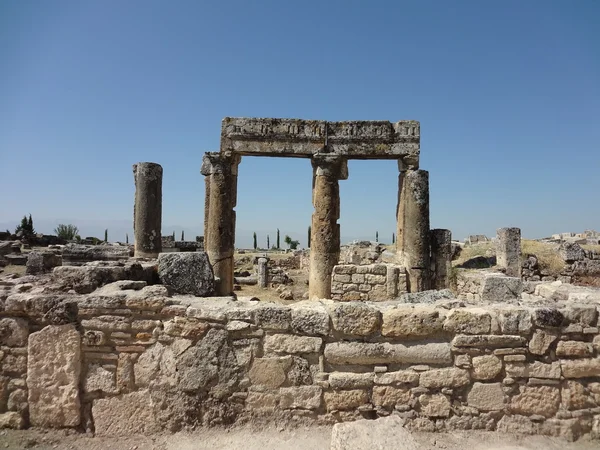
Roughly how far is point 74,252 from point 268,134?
22.3 feet

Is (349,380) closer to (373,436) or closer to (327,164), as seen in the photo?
(373,436)

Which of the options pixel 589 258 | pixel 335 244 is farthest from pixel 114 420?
pixel 589 258

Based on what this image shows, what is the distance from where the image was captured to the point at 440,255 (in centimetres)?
1056

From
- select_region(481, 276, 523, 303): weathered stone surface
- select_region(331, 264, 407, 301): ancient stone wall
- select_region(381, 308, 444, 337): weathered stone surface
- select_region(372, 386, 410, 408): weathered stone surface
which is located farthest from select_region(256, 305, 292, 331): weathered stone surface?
select_region(331, 264, 407, 301): ancient stone wall

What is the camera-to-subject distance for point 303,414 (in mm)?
3480

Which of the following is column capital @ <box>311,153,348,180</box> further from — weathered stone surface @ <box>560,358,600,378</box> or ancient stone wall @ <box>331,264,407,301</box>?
weathered stone surface @ <box>560,358,600,378</box>

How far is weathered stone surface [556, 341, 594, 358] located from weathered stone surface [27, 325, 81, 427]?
457cm

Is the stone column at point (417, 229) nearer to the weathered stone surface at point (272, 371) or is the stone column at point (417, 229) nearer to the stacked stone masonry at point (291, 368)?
the stacked stone masonry at point (291, 368)

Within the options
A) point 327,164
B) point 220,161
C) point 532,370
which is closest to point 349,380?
point 532,370

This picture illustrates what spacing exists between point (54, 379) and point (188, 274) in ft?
5.79

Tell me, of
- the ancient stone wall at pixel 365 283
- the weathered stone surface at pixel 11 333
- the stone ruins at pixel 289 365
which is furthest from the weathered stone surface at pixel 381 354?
the ancient stone wall at pixel 365 283

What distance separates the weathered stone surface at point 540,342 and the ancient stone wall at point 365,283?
6.34 metres

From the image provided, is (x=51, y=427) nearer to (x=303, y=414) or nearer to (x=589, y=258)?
(x=303, y=414)

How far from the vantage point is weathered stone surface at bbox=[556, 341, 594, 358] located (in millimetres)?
3520
